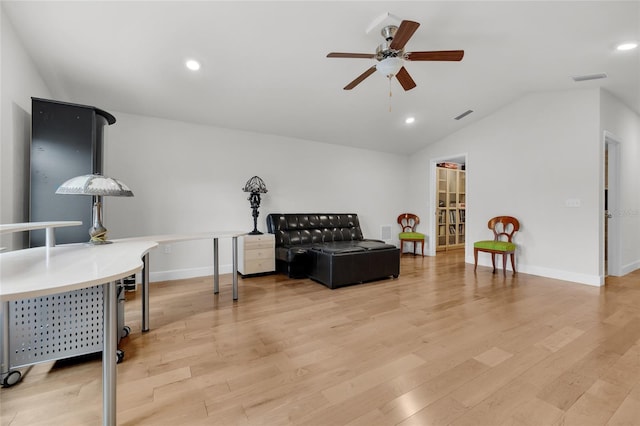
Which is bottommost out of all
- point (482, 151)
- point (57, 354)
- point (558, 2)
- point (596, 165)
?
point (57, 354)

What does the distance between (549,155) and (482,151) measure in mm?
1044

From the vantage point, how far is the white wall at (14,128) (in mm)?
2133

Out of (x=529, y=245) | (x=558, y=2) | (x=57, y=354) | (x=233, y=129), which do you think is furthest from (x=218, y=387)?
(x=529, y=245)

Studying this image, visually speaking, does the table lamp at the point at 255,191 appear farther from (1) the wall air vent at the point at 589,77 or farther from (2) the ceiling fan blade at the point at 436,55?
(1) the wall air vent at the point at 589,77

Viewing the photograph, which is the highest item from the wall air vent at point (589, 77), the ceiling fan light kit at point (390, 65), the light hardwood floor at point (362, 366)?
the wall air vent at point (589, 77)

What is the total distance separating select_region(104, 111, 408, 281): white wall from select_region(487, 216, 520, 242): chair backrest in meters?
2.76

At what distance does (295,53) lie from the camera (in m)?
2.99

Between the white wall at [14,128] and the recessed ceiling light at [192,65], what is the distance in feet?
4.36

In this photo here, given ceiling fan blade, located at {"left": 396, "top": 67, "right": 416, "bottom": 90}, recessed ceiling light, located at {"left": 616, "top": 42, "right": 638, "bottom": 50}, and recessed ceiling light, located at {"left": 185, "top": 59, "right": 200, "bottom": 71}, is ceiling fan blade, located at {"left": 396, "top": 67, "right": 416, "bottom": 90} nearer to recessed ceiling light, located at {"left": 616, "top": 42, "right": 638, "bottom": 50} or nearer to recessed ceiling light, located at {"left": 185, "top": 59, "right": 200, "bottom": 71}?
recessed ceiling light, located at {"left": 185, "top": 59, "right": 200, "bottom": 71}

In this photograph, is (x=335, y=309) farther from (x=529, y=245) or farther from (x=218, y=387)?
(x=529, y=245)

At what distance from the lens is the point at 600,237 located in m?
3.85

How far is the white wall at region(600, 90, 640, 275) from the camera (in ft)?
13.9

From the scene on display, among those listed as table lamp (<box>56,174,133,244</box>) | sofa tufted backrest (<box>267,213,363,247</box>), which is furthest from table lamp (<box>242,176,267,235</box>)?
table lamp (<box>56,174,133,244</box>)

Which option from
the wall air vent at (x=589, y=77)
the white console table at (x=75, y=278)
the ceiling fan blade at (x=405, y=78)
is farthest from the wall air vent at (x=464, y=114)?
the white console table at (x=75, y=278)
